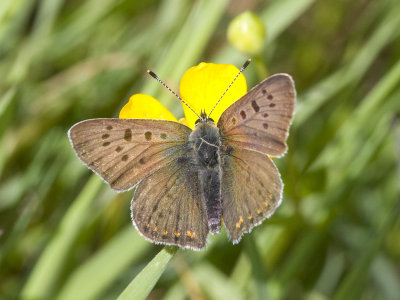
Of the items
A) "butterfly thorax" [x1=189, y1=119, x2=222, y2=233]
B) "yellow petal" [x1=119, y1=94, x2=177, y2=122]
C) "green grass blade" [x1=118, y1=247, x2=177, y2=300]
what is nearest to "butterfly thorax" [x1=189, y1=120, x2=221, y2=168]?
"butterfly thorax" [x1=189, y1=119, x2=222, y2=233]

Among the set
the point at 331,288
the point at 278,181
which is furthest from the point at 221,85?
the point at 331,288

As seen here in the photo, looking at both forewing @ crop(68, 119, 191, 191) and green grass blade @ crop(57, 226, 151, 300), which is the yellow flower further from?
green grass blade @ crop(57, 226, 151, 300)

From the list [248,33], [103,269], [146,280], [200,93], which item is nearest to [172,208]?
[146,280]

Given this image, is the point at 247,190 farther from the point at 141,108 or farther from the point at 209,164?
the point at 141,108

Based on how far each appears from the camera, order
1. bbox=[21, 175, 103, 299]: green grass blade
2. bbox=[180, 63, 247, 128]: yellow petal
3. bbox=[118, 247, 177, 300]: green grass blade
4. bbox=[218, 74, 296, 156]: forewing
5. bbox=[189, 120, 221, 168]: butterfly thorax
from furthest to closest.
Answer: bbox=[21, 175, 103, 299]: green grass blade
bbox=[180, 63, 247, 128]: yellow petal
bbox=[189, 120, 221, 168]: butterfly thorax
bbox=[218, 74, 296, 156]: forewing
bbox=[118, 247, 177, 300]: green grass blade

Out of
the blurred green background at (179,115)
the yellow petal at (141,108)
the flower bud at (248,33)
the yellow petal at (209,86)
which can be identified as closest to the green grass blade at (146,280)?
the blurred green background at (179,115)
